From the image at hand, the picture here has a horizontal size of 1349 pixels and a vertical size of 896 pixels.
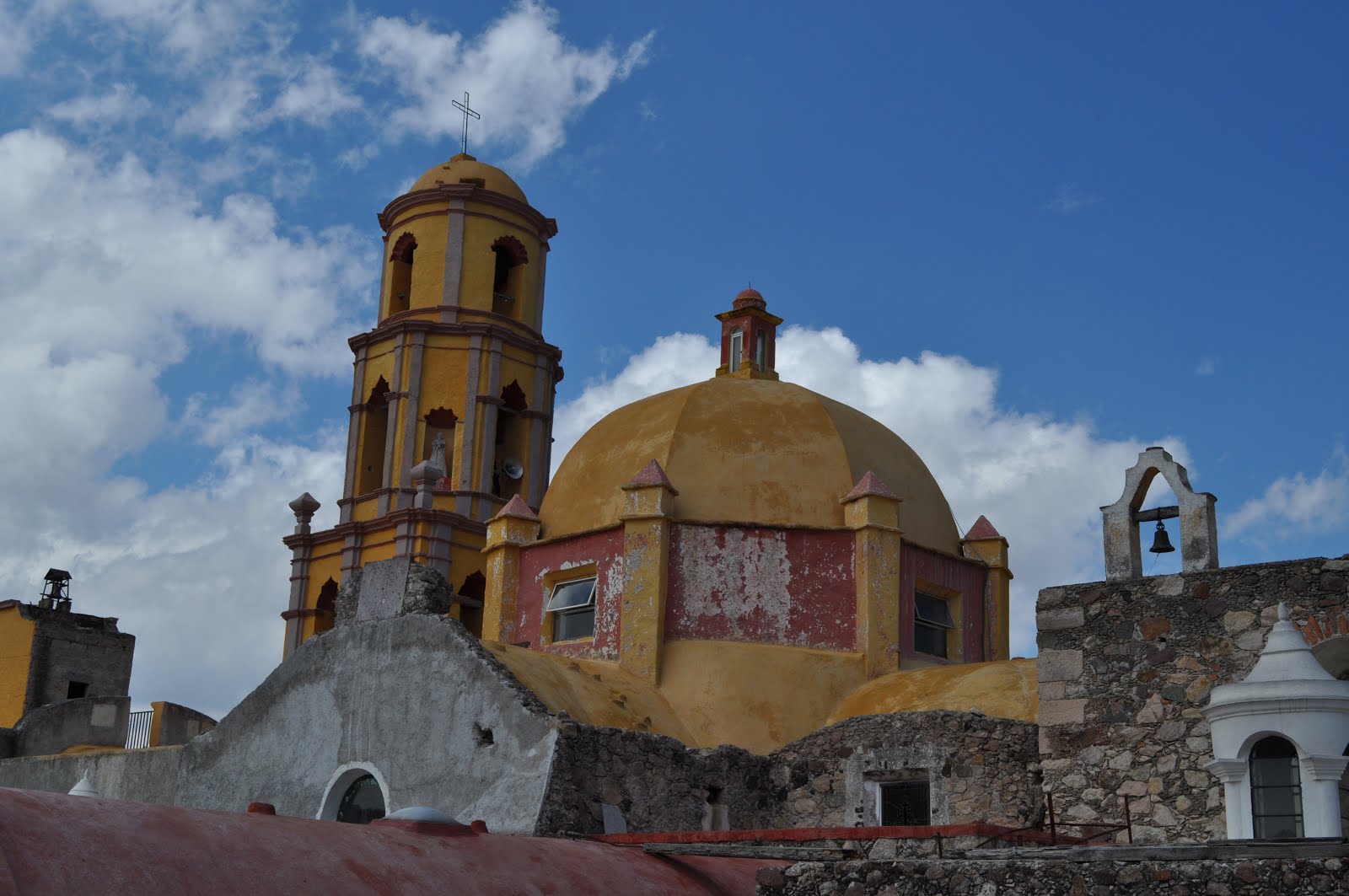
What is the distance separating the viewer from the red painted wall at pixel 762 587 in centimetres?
1788

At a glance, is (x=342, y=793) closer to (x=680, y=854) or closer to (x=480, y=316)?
(x=680, y=854)

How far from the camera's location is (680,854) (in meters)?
10.6

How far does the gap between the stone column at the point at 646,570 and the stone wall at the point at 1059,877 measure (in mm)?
8641

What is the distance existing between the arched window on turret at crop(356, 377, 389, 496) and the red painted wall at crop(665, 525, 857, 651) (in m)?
15.1

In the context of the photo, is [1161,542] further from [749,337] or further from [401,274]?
[401,274]

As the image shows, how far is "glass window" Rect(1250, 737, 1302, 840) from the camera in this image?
11.0 m

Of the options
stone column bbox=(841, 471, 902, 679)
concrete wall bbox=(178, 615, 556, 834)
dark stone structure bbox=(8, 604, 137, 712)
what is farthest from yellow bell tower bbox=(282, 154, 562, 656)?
concrete wall bbox=(178, 615, 556, 834)

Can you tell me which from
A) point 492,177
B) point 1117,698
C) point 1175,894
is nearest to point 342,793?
point 1117,698

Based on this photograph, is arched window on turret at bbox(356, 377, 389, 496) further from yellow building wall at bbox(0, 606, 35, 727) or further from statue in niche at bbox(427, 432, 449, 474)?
yellow building wall at bbox(0, 606, 35, 727)

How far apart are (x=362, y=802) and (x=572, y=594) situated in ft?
14.2

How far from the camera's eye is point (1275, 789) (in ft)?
36.6

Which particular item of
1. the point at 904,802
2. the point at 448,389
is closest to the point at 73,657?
the point at 448,389

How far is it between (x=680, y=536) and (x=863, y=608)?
Answer: 2.21 meters

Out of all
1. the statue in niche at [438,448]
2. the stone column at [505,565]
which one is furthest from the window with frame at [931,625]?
the statue in niche at [438,448]
